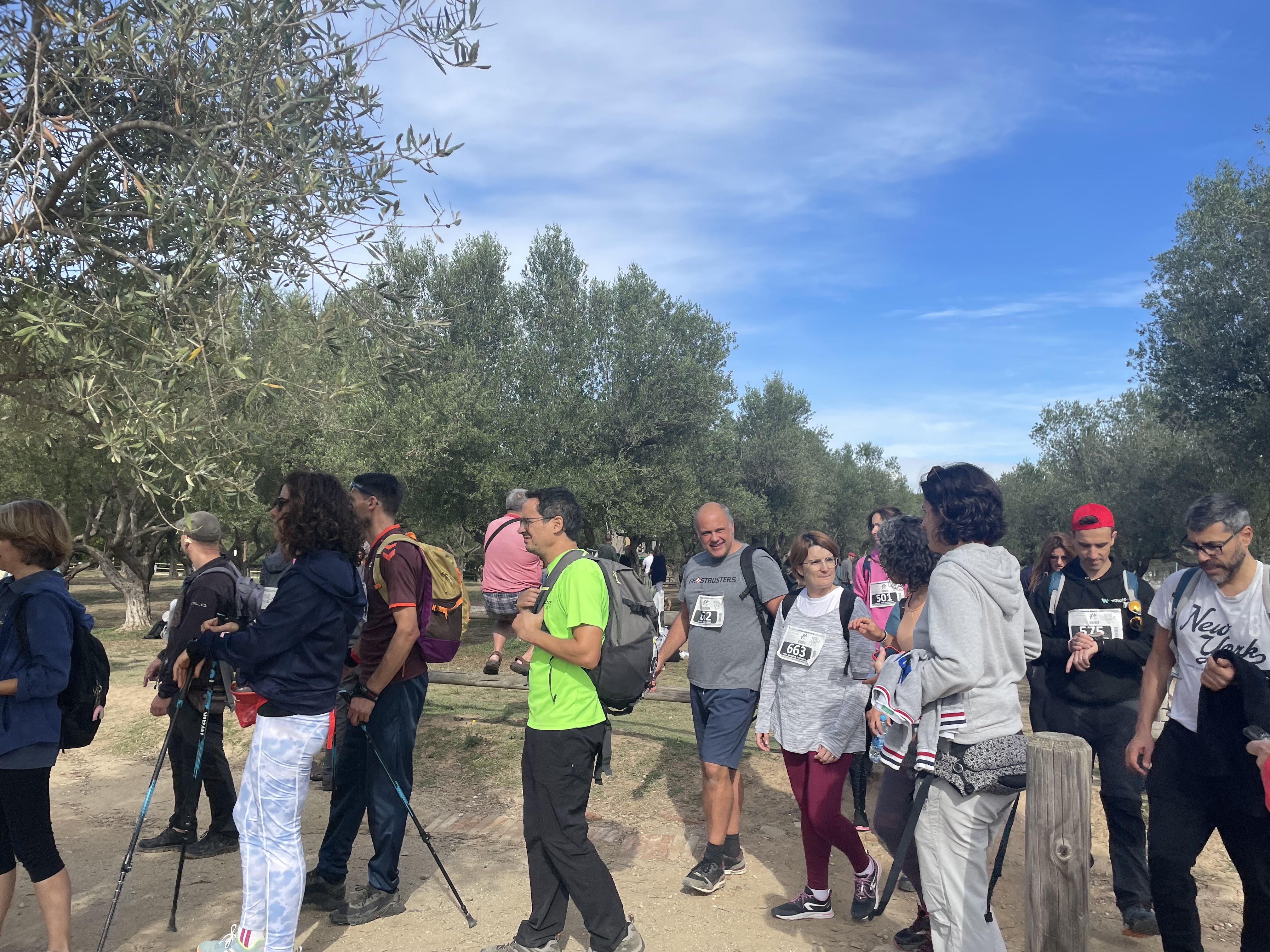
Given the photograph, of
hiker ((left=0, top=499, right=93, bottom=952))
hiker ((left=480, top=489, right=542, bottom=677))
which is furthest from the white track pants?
hiker ((left=480, top=489, right=542, bottom=677))

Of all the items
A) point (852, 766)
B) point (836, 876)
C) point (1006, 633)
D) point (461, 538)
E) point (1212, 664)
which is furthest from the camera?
point (461, 538)

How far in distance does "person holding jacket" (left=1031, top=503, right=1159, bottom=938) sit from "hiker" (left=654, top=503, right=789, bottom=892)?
155cm

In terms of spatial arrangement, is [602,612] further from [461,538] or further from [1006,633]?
[461,538]

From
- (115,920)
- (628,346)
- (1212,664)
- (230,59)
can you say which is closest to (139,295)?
(230,59)

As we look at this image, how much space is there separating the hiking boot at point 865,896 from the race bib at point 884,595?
2153 mm

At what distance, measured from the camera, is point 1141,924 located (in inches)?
166

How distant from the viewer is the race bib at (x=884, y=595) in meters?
A: 6.25

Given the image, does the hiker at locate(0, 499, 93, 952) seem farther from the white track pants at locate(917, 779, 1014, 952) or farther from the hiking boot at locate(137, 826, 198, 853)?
the white track pants at locate(917, 779, 1014, 952)

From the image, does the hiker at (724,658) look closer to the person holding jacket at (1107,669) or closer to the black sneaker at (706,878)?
the black sneaker at (706,878)

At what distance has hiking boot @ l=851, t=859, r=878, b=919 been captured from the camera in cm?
439

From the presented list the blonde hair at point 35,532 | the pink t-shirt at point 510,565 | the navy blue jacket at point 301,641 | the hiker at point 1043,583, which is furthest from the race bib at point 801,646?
the blonde hair at point 35,532

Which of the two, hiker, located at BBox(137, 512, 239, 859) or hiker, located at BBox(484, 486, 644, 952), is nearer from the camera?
hiker, located at BBox(484, 486, 644, 952)

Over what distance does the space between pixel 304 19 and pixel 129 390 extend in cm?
224

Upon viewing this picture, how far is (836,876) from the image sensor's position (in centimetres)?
508
